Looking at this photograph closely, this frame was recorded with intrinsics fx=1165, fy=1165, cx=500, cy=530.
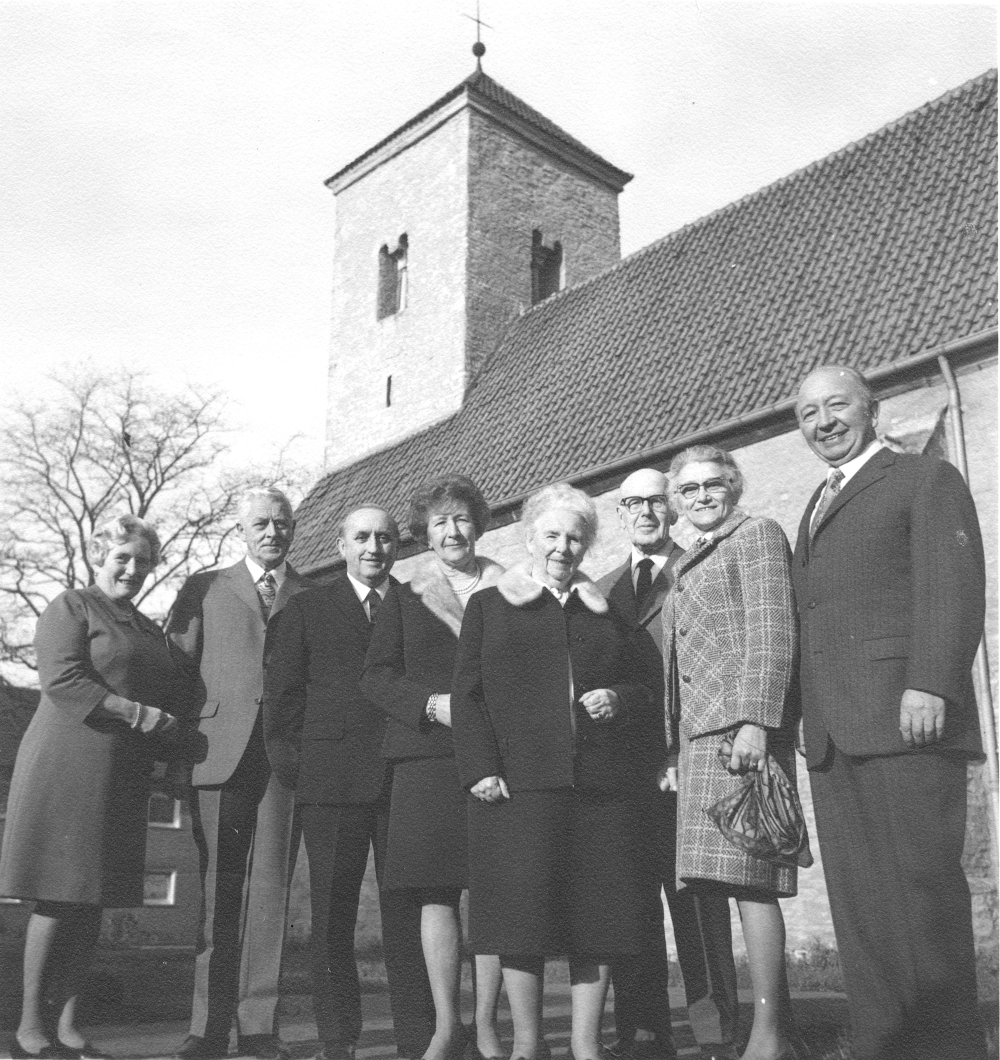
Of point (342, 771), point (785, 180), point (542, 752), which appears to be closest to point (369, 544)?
point (342, 771)

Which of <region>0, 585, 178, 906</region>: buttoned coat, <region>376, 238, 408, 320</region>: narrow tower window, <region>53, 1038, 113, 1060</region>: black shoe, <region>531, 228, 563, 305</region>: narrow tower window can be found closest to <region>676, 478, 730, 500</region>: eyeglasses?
<region>0, 585, 178, 906</region>: buttoned coat

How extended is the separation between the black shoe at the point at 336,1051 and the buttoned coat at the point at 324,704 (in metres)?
0.82

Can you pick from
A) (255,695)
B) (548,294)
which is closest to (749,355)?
(548,294)

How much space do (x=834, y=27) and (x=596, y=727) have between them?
182 inches

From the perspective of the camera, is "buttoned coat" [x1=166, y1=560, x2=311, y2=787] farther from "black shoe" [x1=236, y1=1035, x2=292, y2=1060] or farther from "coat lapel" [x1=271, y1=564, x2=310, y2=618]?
"black shoe" [x1=236, y1=1035, x2=292, y2=1060]

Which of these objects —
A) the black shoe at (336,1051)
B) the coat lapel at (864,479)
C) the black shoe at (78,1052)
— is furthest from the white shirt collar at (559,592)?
the black shoe at (78,1052)

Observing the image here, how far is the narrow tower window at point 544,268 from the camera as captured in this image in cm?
2106

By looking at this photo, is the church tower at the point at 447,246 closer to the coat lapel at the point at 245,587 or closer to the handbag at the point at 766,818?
the coat lapel at the point at 245,587

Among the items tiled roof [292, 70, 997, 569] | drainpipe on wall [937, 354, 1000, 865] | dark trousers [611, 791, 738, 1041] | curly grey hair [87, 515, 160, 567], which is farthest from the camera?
tiled roof [292, 70, 997, 569]

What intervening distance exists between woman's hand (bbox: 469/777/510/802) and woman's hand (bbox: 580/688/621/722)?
0.36m

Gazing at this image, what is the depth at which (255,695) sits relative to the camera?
15.0 feet

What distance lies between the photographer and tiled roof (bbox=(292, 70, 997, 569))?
12062 millimetres

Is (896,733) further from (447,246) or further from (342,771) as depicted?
(447,246)

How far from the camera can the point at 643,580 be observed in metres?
4.83
